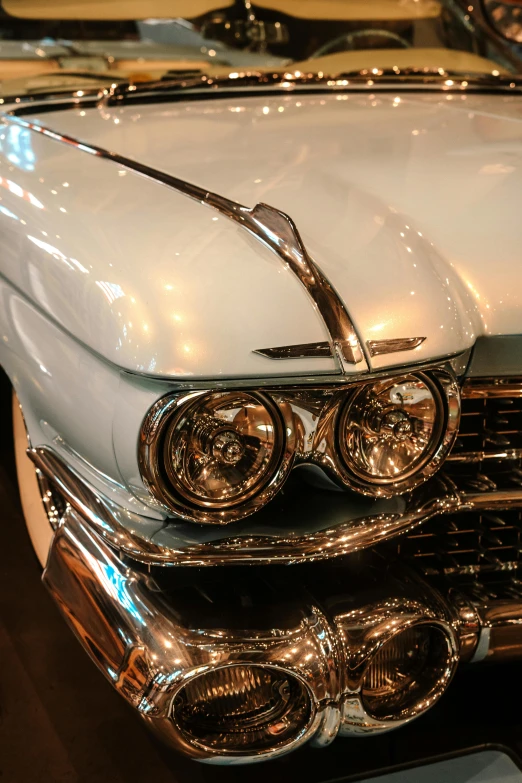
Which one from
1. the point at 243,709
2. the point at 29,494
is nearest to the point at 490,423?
the point at 243,709

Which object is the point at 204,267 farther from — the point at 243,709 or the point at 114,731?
the point at 114,731

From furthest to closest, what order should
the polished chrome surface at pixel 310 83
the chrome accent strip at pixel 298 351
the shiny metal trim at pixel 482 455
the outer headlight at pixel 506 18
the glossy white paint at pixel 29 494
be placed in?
the outer headlight at pixel 506 18, the polished chrome surface at pixel 310 83, the glossy white paint at pixel 29 494, the shiny metal trim at pixel 482 455, the chrome accent strip at pixel 298 351

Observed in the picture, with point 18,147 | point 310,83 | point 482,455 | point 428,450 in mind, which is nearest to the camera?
point 428,450

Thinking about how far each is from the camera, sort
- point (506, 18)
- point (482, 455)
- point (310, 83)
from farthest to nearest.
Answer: point (506, 18) → point (310, 83) → point (482, 455)

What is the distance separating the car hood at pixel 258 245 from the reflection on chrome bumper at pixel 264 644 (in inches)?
12.5

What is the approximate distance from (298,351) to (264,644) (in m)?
0.37

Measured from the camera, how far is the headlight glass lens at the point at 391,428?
3.40 ft

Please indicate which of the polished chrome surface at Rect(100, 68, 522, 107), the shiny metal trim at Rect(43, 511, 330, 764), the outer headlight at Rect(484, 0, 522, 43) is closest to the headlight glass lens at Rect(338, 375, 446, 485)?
the shiny metal trim at Rect(43, 511, 330, 764)

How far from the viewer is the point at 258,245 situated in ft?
3.43

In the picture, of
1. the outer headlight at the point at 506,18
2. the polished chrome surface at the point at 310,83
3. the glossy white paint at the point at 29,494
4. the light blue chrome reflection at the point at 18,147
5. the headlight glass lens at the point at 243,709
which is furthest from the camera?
the outer headlight at the point at 506,18

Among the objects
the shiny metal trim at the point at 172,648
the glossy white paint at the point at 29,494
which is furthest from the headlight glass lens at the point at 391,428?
the glossy white paint at the point at 29,494

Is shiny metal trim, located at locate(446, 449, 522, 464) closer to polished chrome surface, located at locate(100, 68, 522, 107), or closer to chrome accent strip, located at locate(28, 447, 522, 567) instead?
chrome accent strip, located at locate(28, 447, 522, 567)

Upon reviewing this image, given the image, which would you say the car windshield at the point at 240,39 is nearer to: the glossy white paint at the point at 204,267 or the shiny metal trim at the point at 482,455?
the glossy white paint at the point at 204,267

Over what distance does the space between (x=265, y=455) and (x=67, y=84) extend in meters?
1.23
